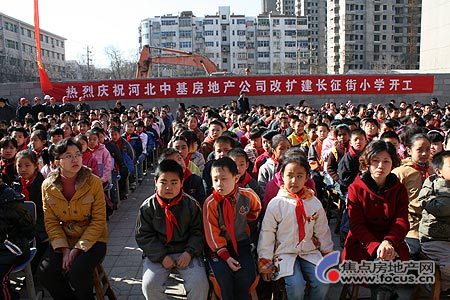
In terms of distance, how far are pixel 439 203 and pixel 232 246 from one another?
155 centimetres

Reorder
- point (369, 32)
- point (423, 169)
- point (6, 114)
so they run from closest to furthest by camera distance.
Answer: point (423, 169)
point (6, 114)
point (369, 32)

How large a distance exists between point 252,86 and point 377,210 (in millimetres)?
11827

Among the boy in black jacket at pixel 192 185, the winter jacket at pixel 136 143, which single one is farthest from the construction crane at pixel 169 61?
the boy in black jacket at pixel 192 185

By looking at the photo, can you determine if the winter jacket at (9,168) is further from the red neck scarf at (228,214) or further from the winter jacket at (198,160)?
the red neck scarf at (228,214)

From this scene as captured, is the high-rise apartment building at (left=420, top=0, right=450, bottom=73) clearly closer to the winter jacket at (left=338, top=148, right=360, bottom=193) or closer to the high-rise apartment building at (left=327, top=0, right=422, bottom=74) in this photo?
the winter jacket at (left=338, top=148, right=360, bottom=193)

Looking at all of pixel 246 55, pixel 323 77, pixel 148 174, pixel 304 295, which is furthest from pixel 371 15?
pixel 304 295

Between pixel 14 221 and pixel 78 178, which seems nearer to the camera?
pixel 14 221

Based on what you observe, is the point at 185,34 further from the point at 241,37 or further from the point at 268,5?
the point at 268,5

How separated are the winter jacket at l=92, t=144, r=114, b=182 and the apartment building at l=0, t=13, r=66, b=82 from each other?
121ft

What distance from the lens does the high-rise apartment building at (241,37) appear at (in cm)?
7425

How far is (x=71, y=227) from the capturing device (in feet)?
10.5

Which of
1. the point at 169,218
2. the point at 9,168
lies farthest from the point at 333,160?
the point at 9,168

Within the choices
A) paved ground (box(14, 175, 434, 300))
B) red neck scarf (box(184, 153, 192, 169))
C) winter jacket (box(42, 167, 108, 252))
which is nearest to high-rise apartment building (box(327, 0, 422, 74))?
paved ground (box(14, 175, 434, 300))

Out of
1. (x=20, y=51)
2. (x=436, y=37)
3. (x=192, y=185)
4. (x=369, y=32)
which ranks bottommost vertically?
(x=192, y=185)
